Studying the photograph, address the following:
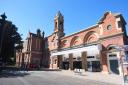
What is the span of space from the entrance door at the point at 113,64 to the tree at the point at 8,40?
20136mm

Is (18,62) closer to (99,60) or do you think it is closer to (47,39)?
(47,39)

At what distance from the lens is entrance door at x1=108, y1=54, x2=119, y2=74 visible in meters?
24.8

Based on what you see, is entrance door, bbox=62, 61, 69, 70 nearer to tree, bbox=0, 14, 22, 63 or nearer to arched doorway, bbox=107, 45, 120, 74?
tree, bbox=0, 14, 22, 63

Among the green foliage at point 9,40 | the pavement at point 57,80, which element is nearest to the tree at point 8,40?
the green foliage at point 9,40

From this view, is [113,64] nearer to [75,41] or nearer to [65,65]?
[75,41]

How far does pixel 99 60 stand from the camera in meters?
28.5

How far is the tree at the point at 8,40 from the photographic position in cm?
3091

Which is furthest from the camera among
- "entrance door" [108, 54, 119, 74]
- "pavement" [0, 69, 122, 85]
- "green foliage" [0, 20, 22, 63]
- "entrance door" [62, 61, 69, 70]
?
"entrance door" [62, 61, 69, 70]

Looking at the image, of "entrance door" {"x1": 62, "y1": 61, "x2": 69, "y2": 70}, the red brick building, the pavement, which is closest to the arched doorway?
the red brick building

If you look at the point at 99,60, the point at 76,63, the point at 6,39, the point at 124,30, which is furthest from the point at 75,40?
the point at 6,39

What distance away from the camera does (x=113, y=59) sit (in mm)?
25328

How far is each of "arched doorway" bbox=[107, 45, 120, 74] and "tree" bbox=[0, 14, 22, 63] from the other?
19872mm

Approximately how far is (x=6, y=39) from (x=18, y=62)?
23330mm

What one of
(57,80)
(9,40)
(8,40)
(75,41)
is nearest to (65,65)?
(75,41)
